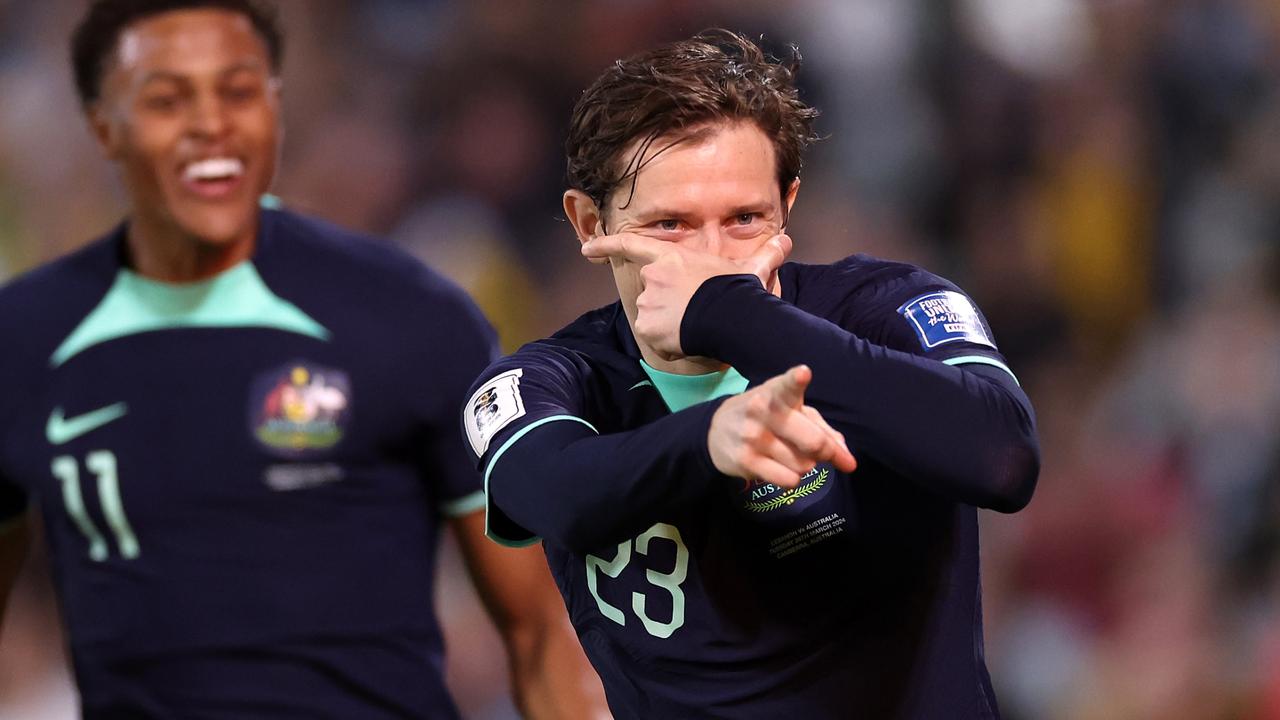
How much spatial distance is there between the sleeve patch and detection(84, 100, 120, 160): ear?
2.14 metres

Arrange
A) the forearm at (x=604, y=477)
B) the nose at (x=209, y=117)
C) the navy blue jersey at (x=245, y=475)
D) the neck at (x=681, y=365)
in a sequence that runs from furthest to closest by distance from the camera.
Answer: the nose at (x=209, y=117), the navy blue jersey at (x=245, y=475), the neck at (x=681, y=365), the forearm at (x=604, y=477)

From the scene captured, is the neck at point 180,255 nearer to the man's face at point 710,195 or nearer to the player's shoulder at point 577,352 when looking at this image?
the player's shoulder at point 577,352

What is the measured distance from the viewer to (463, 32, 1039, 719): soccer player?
2.19m

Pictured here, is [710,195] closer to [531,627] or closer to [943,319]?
[943,319]

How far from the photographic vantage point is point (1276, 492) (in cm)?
532

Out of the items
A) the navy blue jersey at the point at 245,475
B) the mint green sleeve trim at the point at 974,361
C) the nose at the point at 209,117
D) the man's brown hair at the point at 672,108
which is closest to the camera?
the mint green sleeve trim at the point at 974,361

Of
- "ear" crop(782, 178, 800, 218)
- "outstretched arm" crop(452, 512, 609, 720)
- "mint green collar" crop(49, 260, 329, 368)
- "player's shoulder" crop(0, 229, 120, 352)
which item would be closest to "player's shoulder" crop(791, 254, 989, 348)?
"ear" crop(782, 178, 800, 218)

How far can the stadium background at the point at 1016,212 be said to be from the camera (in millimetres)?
5586

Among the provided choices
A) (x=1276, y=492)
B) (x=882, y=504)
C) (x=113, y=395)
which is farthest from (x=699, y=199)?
(x=1276, y=492)

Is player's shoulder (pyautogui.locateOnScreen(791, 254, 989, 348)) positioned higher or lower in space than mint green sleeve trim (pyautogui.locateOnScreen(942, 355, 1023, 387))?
higher

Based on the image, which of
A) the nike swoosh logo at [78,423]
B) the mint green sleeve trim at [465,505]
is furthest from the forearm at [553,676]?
the nike swoosh logo at [78,423]

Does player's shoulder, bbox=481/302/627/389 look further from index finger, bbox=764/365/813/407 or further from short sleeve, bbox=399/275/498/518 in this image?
short sleeve, bbox=399/275/498/518

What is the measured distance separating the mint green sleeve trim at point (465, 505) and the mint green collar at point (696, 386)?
4.03 feet

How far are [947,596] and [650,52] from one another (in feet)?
3.13
